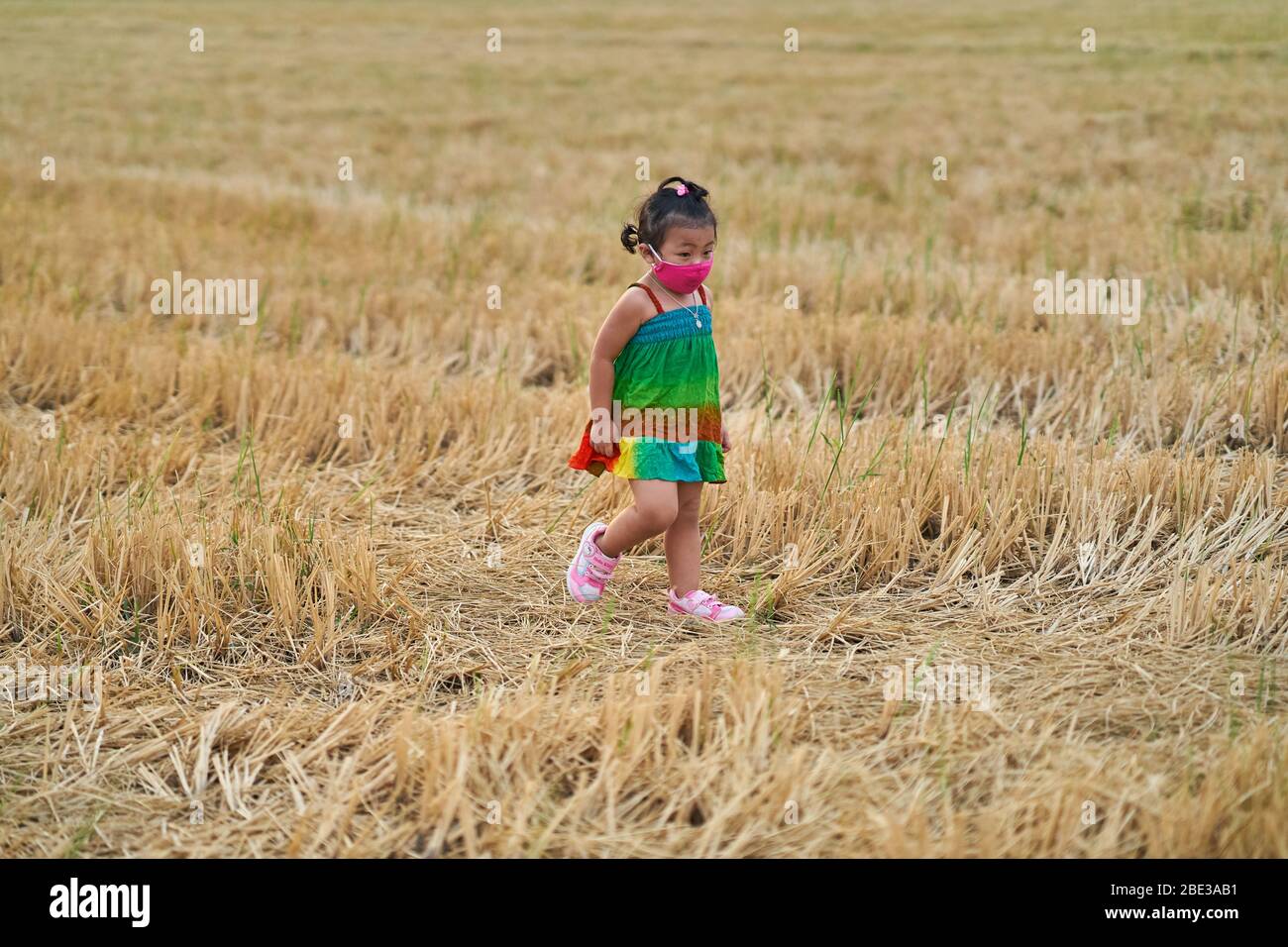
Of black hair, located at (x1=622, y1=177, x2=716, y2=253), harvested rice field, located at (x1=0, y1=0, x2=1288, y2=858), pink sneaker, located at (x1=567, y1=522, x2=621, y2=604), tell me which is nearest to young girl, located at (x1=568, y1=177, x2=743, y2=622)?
black hair, located at (x1=622, y1=177, x2=716, y2=253)

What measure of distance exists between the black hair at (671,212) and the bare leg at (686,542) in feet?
2.26

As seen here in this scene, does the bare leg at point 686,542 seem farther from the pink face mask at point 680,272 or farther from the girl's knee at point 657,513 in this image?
the pink face mask at point 680,272

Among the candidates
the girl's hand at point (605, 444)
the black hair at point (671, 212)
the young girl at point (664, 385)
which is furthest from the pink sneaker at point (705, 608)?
the black hair at point (671, 212)

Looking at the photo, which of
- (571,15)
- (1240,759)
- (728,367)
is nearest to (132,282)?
(728,367)

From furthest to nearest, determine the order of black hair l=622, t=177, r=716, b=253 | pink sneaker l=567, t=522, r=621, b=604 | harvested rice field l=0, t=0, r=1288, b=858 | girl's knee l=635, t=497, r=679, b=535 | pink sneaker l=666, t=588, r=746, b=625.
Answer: pink sneaker l=567, t=522, r=621, b=604
pink sneaker l=666, t=588, r=746, b=625
girl's knee l=635, t=497, r=679, b=535
black hair l=622, t=177, r=716, b=253
harvested rice field l=0, t=0, r=1288, b=858

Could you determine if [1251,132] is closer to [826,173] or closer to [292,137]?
[826,173]

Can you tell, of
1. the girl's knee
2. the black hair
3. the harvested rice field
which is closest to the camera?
the harvested rice field

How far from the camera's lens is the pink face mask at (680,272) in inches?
123

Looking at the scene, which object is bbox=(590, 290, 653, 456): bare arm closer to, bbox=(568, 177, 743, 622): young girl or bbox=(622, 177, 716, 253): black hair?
bbox=(568, 177, 743, 622): young girl

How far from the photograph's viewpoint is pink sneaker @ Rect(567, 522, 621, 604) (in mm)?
3434

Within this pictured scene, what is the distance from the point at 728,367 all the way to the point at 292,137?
9388mm

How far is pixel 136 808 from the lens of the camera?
2518 mm

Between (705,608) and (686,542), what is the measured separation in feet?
Answer: 0.63

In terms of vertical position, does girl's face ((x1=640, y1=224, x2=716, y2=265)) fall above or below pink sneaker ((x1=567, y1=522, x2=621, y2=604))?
above
